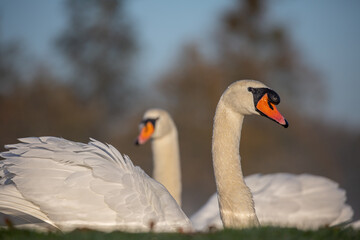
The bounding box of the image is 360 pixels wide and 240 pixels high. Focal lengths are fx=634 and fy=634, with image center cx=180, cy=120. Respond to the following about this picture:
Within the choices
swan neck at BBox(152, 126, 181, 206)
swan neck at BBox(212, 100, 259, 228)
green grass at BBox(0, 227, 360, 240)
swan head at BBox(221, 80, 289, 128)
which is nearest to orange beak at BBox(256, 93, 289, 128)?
swan head at BBox(221, 80, 289, 128)

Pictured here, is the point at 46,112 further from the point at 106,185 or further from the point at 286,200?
the point at 106,185

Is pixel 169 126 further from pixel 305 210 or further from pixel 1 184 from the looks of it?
pixel 1 184

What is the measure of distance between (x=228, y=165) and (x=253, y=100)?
59 cm

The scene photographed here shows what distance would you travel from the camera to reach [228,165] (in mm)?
5199

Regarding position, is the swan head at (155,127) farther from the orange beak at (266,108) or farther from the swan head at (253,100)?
the orange beak at (266,108)

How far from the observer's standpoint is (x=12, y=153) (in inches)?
197

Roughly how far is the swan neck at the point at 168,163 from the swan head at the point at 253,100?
2336mm

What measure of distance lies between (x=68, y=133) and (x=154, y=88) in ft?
9.69

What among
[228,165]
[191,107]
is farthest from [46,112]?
[228,165]

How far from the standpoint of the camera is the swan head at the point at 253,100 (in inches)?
196

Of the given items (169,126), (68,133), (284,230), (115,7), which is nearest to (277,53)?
(115,7)

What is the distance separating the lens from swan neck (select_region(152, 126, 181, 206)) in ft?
24.3

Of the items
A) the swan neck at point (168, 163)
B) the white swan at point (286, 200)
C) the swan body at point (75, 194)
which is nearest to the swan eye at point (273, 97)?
the swan body at point (75, 194)

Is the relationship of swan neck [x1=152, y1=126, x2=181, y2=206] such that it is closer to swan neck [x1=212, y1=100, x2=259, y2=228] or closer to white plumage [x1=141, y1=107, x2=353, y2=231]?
white plumage [x1=141, y1=107, x2=353, y2=231]
